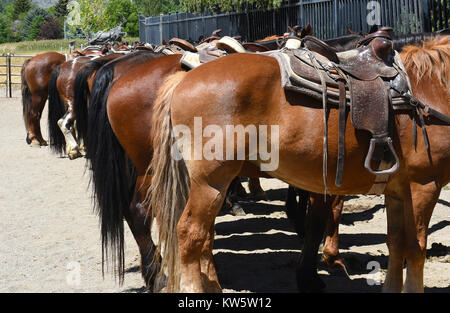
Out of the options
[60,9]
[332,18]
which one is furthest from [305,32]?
[60,9]

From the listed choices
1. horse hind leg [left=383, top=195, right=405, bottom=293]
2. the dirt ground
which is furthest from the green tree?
horse hind leg [left=383, top=195, right=405, bottom=293]

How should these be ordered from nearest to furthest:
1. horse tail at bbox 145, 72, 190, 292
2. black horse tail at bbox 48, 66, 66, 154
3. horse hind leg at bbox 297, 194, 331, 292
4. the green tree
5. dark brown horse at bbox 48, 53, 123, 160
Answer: horse tail at bbox 145, 72, 190, 292, horse hind leg at bbox 297, 194, 331, 292, dark brown horse at bbox 48, 53, 123, 160, black horse tail at bbox 48, 66, 66, 154, the green tree

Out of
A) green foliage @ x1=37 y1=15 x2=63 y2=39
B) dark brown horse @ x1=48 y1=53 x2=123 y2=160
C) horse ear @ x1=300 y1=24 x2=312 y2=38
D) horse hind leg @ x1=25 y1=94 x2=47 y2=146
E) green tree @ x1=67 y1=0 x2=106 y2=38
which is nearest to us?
horse ear @ x1=300 y1=24 x2=312 y2=38

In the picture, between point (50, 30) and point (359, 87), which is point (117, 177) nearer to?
point (359, 87)

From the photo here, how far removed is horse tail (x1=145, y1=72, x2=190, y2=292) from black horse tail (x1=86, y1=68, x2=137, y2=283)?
2.58 feet

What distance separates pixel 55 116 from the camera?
10.1 meters

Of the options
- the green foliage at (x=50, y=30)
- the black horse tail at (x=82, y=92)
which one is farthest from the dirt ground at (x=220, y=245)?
the green foliage at (x=50, y=30)

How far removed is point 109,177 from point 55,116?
6.40 metres

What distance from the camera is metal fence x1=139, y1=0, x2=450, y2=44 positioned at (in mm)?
9055

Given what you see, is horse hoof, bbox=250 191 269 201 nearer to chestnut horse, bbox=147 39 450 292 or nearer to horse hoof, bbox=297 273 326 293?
horse hoof, bbox=297 273 326 293

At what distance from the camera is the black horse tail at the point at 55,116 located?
33.1 ft

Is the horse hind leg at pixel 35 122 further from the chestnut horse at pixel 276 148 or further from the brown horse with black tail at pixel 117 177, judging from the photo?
the chestnut horse at pixel 276 148

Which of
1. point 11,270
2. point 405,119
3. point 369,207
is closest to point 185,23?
point 369,207
